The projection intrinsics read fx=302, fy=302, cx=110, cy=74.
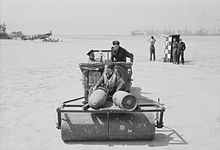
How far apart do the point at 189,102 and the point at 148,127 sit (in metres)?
3.57

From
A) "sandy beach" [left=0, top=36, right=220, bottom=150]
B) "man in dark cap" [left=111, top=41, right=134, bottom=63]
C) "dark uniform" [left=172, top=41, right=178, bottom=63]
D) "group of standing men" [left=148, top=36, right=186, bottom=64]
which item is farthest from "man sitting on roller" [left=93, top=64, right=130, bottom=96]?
"dark uniform" [left=172, top=41, right=178, bottom=63]

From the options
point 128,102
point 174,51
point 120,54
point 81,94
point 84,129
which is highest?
point 120,54

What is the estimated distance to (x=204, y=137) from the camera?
585 cm

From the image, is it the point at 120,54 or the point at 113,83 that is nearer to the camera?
the point at 113,83

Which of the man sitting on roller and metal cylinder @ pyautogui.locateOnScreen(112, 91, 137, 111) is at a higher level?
the man sitting on roller

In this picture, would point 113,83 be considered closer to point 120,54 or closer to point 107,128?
point 107,128

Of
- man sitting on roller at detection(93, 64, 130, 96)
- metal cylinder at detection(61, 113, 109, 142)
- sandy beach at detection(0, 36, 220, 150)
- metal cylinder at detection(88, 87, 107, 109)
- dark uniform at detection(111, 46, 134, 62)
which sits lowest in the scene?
sandy beach at detection(0, 36, 220, 150)

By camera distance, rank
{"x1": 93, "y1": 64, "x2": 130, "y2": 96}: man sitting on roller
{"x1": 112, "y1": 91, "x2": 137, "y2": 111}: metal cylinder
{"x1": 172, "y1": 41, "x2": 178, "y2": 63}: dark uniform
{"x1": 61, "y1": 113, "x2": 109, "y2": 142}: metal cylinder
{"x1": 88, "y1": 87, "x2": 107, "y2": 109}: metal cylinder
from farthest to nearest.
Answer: {"x1": 172, "y1": 41, "x2": 178, "y2": 63}: dark uniform < {"x1": 93, "y1": 64, "x2": 130, "y2": 96}: man sitting on roller < {"x1": 61, "y1": 113, "x2": 109, "y2": 142}: metal cylinder < {"x1": 88, "y1": 87, "x2": 107, "y2": 109}: metal cylinder < {"x1": 112, "y1": 91, "x2": 137, "y2": 111}: metal cylinder

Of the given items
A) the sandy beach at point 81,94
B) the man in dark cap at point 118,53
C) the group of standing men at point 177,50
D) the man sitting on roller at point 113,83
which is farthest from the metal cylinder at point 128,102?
the group of standing men at point 177,50

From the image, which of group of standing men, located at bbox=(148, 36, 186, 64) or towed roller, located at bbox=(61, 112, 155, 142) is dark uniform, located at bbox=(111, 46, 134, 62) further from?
group of standing men, located at bbox=(148, 36, 186, 64)

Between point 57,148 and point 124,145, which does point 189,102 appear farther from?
point 57,148

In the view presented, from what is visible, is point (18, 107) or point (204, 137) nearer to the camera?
point (204, 137)

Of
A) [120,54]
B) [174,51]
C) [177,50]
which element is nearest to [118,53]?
[120,54]

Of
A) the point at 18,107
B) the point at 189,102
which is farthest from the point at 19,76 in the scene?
the point at 189,102
